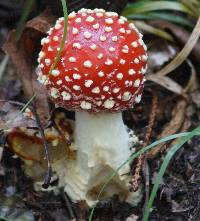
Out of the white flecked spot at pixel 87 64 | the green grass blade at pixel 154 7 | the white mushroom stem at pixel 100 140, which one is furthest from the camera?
the green grass blade at pixel 154 7

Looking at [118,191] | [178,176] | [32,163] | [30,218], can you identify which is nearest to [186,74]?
[178,176]

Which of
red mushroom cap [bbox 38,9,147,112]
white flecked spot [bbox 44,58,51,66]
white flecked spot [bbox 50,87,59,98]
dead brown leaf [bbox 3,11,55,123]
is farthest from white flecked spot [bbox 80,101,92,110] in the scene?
dead brown leaf [bbox 3,11,55,123]

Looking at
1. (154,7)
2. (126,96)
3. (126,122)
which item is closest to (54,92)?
(126,96)

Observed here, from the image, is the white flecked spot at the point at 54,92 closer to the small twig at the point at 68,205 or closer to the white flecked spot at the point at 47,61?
the white flecked spot at the point at 47,61

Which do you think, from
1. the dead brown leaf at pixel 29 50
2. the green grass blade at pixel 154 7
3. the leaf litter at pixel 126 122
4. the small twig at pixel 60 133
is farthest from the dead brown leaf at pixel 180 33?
A: the small twig at pixel 60 133

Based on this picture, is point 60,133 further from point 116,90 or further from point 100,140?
point 116,90

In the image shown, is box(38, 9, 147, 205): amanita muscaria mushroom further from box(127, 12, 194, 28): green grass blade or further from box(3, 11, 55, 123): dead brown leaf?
box(127, 12, 194, 28): green grass blade
